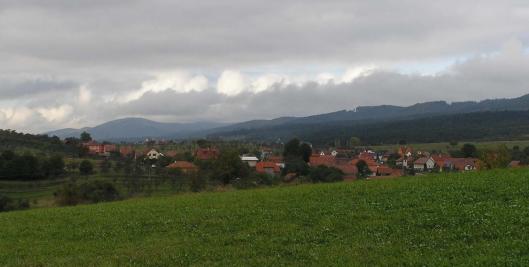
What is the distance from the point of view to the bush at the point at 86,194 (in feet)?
145

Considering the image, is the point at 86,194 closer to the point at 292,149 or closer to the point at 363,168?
the point at 363,168

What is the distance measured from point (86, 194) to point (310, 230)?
38.7 m

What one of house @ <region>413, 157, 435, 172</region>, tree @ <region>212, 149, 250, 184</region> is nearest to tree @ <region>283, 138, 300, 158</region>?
house @ <region>413, 157, 435, 172</region>

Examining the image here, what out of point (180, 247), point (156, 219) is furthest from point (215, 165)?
point (180, 247)

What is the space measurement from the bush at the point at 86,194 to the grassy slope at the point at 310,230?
23.4m

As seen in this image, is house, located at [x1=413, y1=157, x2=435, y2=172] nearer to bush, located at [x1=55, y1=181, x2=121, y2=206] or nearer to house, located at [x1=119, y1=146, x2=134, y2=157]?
bush, located at [x1=55, y1=181, x2=121, y2=206]

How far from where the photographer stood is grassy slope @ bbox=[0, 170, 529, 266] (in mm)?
11453

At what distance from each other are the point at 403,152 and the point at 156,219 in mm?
126155

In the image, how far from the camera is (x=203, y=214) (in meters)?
18.2

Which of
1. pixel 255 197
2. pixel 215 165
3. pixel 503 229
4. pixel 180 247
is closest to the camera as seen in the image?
pixel 503 229

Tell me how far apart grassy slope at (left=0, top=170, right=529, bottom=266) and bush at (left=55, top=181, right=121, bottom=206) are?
2343 cm

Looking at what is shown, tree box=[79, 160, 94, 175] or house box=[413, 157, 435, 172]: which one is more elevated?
tree box=[79, 160, 94, 175]

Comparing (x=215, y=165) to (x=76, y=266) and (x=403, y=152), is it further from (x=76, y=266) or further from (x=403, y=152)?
(x=403, y=152)

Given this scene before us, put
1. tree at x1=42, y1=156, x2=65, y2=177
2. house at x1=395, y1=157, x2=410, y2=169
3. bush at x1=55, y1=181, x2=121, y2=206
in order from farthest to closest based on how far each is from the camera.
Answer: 1. house at x1=395, y1=157, x2=410, y2=169
2. tree at x1=42, y1=156, x2=65, y2=177
3. bush at x1=55, y1=181, x2=121, y2=206
